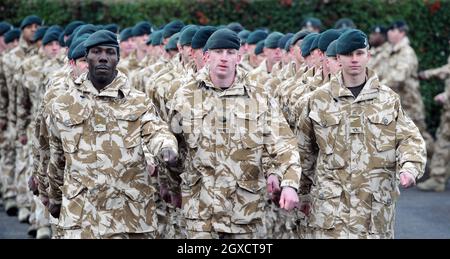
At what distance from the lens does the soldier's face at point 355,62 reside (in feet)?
35.7

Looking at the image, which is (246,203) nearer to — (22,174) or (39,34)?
(22,174)

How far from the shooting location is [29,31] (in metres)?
19.8

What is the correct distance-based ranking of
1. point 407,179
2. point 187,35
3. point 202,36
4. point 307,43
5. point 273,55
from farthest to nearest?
point 273,55 → point 307,43 → point 187,35 → point 202,36 → point 407,179

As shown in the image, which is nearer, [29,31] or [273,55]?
[273,55]

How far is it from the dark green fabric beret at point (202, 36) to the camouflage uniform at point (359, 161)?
6.81 feet

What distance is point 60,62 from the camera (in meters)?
16.7

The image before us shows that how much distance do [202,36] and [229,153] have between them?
2420 mm

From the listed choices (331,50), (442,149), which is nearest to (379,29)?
(442,149)

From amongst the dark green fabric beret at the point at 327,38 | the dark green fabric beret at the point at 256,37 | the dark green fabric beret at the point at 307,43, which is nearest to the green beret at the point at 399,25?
the dark green fabric beret at the point at 256,37

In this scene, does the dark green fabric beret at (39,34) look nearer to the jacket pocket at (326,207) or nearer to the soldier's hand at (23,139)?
the soldier's hand at (23,139)

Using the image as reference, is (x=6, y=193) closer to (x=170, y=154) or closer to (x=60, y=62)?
(x=60, y=62)

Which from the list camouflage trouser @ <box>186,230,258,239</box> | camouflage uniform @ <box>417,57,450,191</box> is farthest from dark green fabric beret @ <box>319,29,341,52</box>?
camouflage uniform @ <box>417,57,450,191</box>
